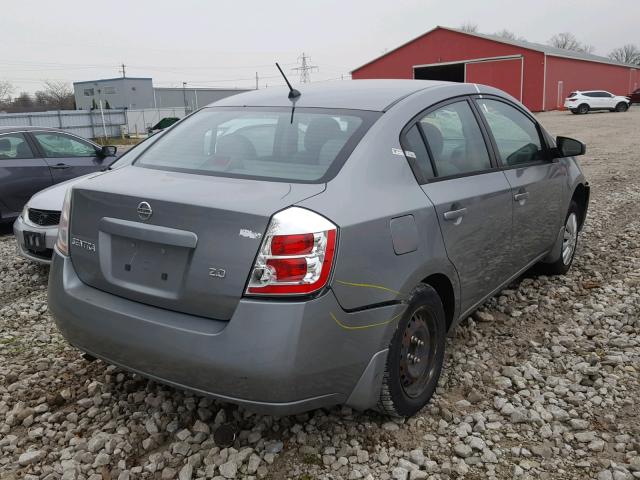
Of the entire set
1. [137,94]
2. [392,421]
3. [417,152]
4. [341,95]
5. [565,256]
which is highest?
[137,94]

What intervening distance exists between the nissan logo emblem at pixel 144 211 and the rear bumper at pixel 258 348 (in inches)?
15.5

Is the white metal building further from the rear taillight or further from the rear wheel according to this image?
the rear taillight

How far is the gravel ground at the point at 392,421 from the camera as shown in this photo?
2678 millimetres

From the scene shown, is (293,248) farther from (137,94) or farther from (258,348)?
(137,94)

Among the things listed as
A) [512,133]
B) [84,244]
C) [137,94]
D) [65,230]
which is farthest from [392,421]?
[137,94]

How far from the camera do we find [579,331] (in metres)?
4.07

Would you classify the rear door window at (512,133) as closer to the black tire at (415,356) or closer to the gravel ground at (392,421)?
the gravel ground at (392,421)

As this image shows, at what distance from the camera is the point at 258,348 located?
2285mm

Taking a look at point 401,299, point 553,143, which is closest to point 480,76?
point 553,143

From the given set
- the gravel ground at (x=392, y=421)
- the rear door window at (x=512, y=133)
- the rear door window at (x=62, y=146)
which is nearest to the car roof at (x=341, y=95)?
the rear door window at (x=512, y=133)

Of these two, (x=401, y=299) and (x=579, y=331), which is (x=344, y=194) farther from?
(x=579, y=331)

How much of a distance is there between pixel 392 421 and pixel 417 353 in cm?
36

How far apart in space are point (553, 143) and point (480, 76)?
38.5 m

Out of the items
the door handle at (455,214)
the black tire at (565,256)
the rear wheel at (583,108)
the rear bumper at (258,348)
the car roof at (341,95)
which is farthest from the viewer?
the rear wheel at (583,108)
